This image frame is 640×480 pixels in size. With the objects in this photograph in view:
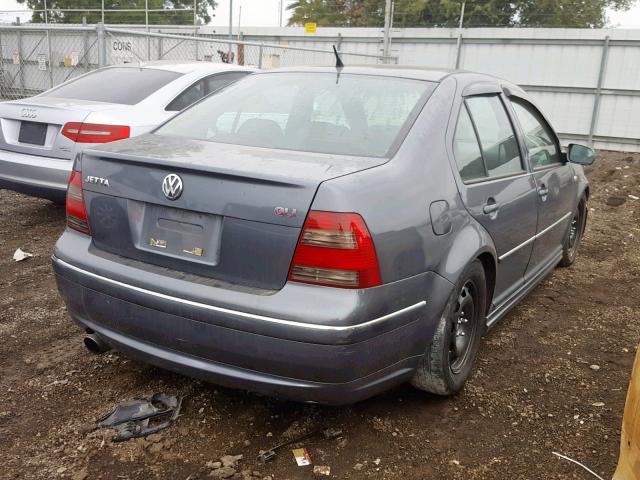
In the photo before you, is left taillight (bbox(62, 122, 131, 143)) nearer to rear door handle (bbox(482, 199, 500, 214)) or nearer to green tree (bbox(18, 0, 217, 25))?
rear door handle (bbox(482, 199, 500, 214))

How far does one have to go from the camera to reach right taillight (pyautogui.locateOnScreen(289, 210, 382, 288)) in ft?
6.98

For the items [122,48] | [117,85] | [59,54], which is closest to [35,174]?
[117,85]

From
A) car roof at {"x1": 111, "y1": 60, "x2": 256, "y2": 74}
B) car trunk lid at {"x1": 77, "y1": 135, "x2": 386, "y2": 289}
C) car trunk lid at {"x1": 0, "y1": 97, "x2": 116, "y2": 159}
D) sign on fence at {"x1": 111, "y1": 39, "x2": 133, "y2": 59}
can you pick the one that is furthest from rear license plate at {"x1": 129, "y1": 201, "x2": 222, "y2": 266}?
sign on fence at {"x1": 111, "y1": 39, "x2": 133, "y2": 59}

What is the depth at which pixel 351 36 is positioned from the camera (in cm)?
1653

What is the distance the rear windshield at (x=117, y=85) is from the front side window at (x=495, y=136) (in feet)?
11.4

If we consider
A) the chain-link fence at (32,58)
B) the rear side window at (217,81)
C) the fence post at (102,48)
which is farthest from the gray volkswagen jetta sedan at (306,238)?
the chain-link fence at (32,58)

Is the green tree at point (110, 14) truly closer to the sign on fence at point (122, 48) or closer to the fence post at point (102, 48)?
the sign on fence at point (122, 48)

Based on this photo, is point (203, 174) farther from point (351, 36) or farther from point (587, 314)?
point (351, 36)

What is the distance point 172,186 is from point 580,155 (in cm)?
304

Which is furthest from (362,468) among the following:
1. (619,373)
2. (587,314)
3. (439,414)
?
(587,314)

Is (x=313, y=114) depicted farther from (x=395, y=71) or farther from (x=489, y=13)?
(x=489, y=13)

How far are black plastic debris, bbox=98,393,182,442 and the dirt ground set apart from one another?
0.15 ft

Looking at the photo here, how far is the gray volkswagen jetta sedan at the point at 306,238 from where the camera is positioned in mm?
2154

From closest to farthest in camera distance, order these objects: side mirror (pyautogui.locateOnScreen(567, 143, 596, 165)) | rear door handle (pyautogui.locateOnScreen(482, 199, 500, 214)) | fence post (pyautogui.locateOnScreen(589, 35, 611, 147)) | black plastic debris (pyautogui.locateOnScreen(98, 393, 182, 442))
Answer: black plastic debris (pyautogui.locateOnScreen(98, 393, 182, 442)) → rear door handle (pyautogui.locateOnScreen(482, 199, 500, 214)) → side mirror (pyautogui.locateOnScreen(567, 143, 596, 165)) → fence post (pyautogui.locateOnScreen(589, 35, 611, 147))
